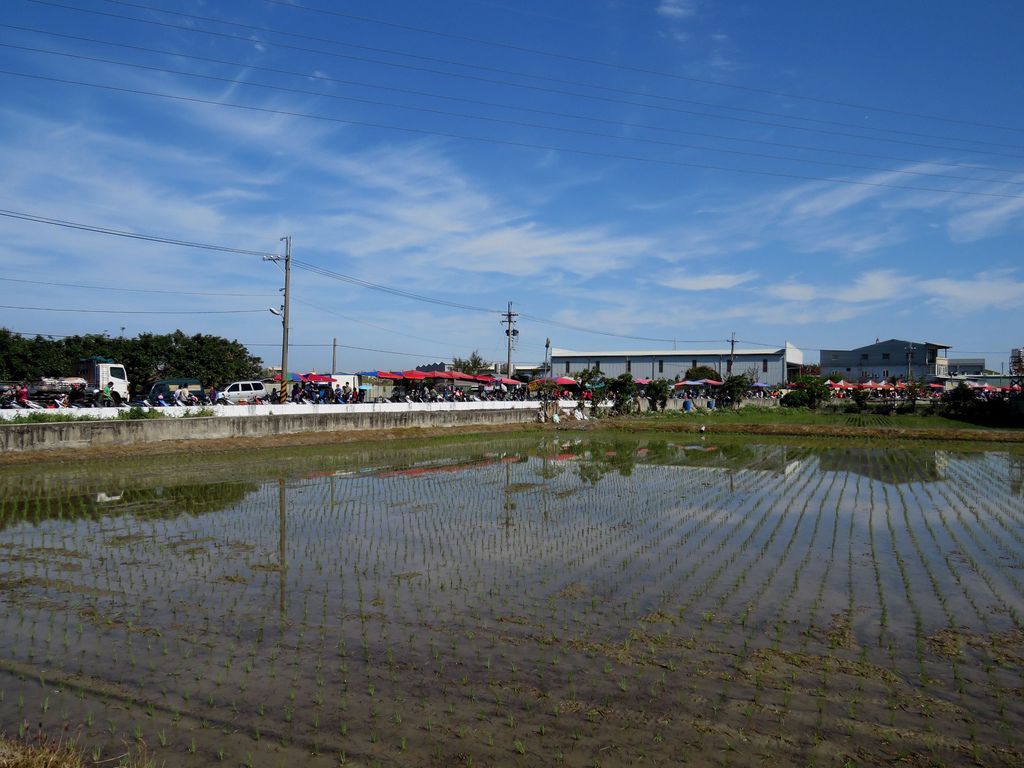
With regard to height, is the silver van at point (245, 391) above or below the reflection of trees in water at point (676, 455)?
above

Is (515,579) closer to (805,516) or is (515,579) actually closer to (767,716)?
(767,716)

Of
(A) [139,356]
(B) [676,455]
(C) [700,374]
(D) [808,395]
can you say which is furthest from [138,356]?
(C) [700,374]

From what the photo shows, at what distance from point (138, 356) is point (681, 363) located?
175ft

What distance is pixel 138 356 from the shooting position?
128ft

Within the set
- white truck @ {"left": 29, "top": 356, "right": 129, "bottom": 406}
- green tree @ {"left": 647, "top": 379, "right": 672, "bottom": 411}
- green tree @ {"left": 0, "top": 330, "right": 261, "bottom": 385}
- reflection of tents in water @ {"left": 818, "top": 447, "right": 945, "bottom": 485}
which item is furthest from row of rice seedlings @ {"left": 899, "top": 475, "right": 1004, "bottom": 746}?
green tree @ {"left": 0, "top": 330, "right": 261, "bottom": 385}

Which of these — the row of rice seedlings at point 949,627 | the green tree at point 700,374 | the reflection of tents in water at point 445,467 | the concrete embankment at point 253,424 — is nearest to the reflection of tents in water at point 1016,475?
the row of rice seedlings at point 949,627

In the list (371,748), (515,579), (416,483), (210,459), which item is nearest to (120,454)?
(210,459)

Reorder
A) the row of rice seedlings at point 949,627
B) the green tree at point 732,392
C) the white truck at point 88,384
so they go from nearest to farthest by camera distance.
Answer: the row of rice seedlings at point 949,627
the white truck at point 88,384
the green tree at point 732,392

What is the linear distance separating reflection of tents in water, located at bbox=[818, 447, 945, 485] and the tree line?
112 feet

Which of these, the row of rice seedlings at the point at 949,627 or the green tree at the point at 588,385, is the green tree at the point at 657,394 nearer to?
the green tree at the point at 588,385

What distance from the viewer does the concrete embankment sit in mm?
17312

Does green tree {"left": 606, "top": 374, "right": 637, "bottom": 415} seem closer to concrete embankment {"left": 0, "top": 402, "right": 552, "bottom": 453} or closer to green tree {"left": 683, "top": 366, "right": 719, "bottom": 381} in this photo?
concrete embankment {"left": 0, "top": 402, "right": 552, "bottom": 453}

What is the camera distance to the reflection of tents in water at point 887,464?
18234 mm

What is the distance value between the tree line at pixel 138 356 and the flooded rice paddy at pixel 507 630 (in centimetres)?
2773
